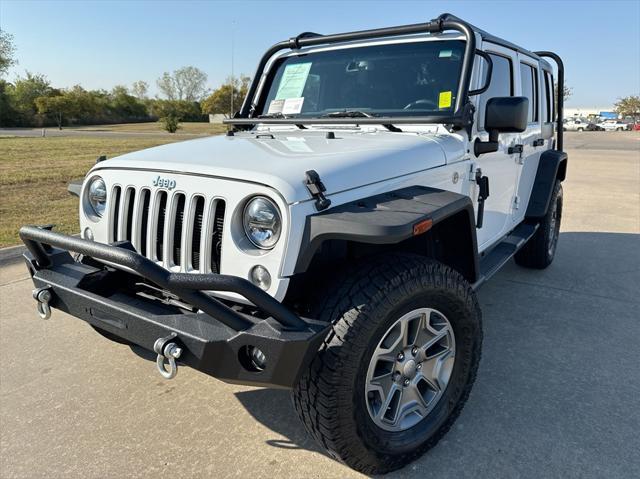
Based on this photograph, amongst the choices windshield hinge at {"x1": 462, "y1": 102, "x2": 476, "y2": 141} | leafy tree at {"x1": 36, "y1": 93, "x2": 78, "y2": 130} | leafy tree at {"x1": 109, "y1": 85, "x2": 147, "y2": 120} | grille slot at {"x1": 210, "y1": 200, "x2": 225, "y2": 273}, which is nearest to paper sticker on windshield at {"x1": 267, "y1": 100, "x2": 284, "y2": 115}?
windshield hinge at {"x1": 462, "y1": 102, "x2": 476, "y2": 141}

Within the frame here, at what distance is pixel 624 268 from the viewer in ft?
18.2

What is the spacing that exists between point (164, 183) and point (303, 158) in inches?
26.5

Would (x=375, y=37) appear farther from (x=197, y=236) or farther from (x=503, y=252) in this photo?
(x=197, y=236)

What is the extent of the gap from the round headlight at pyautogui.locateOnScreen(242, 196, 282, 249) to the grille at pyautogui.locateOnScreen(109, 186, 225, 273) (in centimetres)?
17

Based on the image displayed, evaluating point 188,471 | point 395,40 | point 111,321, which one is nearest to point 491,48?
point 395,40

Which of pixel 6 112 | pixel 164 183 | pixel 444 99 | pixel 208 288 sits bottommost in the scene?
pixel 208 288

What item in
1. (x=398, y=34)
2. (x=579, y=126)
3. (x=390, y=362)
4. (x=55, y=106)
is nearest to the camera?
(x=390, y=362)

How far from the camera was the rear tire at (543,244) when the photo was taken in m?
5.17

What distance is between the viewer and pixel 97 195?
2791 millimetres

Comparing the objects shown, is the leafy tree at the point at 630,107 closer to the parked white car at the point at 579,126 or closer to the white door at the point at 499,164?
the parked white car at the point at 579,126

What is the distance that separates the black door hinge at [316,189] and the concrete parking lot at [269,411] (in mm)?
1271

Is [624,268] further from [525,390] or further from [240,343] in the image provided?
[240,343]

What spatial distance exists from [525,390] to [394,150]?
5.47ft

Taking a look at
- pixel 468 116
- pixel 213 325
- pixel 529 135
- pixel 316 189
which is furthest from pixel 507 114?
pixel 213 325
